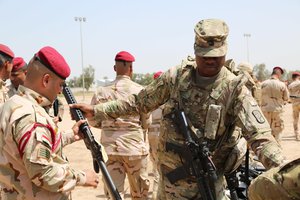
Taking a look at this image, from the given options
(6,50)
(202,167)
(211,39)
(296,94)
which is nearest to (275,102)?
(296,94)

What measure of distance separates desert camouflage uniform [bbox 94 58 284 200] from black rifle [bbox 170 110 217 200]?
5.7 inches

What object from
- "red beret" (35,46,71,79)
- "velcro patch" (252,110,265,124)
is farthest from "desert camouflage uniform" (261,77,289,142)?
"red beret" (35,46,71,79)

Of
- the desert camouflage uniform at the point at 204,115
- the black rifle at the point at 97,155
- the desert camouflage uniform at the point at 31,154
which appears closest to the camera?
the desert camouflage uniform at the point at 31,154

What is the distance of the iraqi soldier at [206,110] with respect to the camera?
3205 millimetres

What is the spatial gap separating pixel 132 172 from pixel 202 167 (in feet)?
7.76

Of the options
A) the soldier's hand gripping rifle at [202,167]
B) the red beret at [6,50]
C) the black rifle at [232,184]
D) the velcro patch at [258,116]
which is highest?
the red beret at [6,50]

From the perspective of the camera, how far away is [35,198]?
8.80 feet

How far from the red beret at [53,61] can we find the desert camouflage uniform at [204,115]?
40.8 inches

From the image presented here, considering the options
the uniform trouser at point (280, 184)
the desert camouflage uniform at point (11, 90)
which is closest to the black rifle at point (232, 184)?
the uniform trouser at point (280, 184)

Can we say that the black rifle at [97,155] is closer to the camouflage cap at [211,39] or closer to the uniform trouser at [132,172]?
the camouflage cap at [211,39]

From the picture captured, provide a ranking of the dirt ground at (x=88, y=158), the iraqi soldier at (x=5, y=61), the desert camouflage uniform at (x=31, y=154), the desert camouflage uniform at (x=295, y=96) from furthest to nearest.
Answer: the desert camouflage uniform at (x=295, y=96), the dirt ground at (x=88, y=158), the iraqi soldier at (x=5, y=61), the desert camouflage uniform at (x=31, y=154)

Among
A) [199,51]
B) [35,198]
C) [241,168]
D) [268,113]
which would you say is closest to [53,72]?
[35,198]

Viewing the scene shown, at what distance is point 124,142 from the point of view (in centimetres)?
523

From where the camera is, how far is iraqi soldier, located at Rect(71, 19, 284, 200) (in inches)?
126
